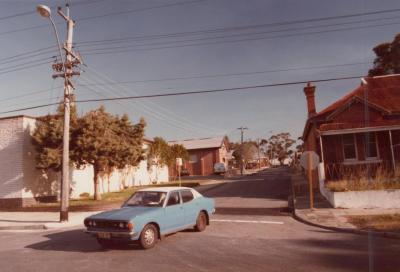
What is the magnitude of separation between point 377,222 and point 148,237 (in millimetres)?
7683

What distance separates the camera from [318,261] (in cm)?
760

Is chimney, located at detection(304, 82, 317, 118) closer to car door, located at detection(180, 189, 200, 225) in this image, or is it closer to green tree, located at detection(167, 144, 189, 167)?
car door, located at detection(180, 189, 200, 225)

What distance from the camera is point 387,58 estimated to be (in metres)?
42.3

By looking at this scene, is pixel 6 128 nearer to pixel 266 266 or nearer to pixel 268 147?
pixel 266 266

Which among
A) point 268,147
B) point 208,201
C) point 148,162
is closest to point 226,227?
point 208,201

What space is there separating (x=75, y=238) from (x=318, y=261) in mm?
7604

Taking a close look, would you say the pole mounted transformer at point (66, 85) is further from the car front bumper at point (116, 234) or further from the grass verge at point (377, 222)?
the grass verge at point (377, 222)

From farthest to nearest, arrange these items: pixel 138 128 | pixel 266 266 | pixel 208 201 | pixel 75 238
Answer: pixel 138 128, pixel 208 201, pixel 75 238, pixel 266 266

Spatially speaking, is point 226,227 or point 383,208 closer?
point 226,227

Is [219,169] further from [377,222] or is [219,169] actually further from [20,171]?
[377,222]

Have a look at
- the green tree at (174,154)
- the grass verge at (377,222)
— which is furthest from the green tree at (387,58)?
the grass verge at (377,222)

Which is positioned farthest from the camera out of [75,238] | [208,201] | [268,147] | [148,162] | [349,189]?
[268,147]

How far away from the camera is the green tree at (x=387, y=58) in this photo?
41250 millimetres

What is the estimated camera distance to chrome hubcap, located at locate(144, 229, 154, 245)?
9.20m
